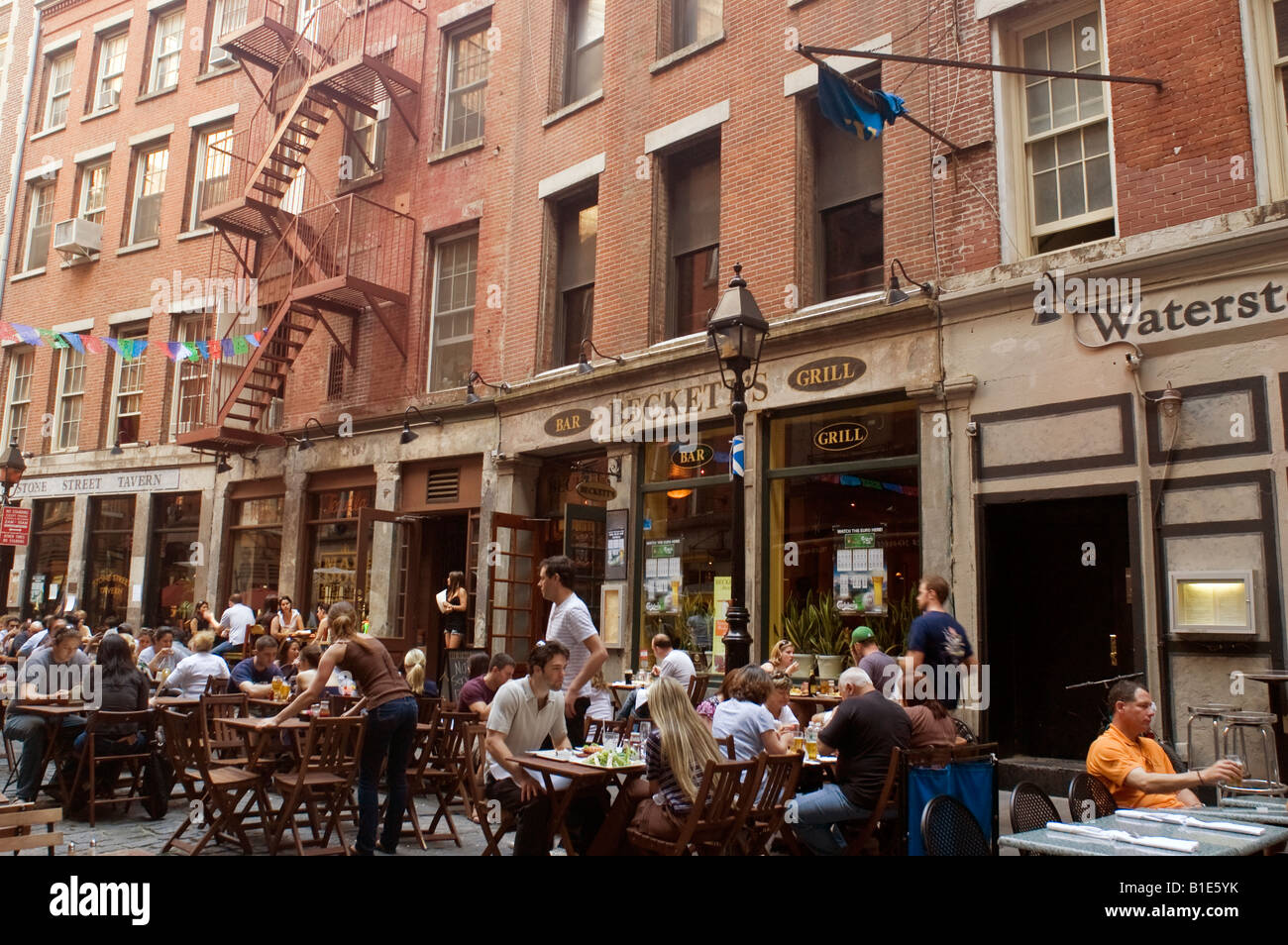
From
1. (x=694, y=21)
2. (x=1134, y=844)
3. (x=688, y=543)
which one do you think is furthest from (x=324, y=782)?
(x=694, y=21)

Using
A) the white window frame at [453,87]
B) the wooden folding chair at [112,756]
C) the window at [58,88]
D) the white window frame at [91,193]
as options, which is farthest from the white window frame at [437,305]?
the window at [58,88]

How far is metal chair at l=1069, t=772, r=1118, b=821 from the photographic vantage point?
197 inches

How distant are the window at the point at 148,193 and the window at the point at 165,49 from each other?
153 cm

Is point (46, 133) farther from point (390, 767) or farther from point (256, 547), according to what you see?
point (390, 767)

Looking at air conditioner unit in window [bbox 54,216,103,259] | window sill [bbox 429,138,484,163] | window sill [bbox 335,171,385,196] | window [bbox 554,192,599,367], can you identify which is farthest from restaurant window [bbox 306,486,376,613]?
air conditioner unit in window [bbox 54,216,103,259]

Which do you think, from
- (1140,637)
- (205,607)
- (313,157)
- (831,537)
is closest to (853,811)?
(1140,637)

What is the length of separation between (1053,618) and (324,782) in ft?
23.1

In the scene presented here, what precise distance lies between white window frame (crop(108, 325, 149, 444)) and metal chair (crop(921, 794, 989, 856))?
2022cm

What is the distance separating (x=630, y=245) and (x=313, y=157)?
855 centimetres

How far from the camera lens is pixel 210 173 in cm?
2050

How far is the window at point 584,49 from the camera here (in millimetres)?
14961

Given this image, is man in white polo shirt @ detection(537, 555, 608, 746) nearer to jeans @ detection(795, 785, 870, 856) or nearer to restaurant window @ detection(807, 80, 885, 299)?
jeans @ detection(795, 785, 870, 856)

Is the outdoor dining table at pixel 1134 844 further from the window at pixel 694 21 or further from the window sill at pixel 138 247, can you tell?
the window sill at pixel 138 247
